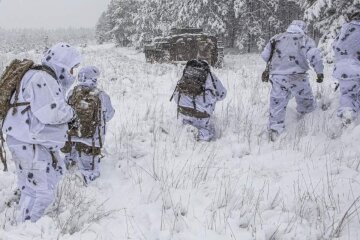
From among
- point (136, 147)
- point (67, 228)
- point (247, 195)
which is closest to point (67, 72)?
point (67, 228)

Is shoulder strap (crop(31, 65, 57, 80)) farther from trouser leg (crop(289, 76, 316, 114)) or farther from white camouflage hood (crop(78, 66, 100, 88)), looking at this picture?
trouser leg (crop(289, 76, 316, 114))

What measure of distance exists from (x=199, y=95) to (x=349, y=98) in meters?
2.38

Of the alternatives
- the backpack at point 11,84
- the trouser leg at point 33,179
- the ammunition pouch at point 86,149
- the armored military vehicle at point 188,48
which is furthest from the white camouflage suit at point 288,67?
the armored military vehicle at point 188,48

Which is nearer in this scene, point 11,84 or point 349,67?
point 11,84

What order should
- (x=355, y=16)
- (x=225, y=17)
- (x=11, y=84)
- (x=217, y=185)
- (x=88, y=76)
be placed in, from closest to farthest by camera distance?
(x=11, y=84) → (x=217, y=185) → (x=88, y=76) → (x=355, y=16) → (x=225, y=17)

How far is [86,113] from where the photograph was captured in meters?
5.55

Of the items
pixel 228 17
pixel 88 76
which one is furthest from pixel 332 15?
pixel 228 17

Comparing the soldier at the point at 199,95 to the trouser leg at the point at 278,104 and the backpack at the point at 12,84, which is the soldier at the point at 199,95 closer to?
the trouser leg at the point at 278,104

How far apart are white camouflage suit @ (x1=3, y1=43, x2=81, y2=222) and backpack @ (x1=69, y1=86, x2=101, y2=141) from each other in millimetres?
1206

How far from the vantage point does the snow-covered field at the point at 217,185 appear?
406 cm

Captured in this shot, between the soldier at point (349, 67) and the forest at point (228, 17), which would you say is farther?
the forest at point (228, 17)

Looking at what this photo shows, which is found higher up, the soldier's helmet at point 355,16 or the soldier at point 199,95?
the soldier's helmet at point 355,16

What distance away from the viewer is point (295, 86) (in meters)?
7.12

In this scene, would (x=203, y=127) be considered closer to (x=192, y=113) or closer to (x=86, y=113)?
(x=192, y=113)
